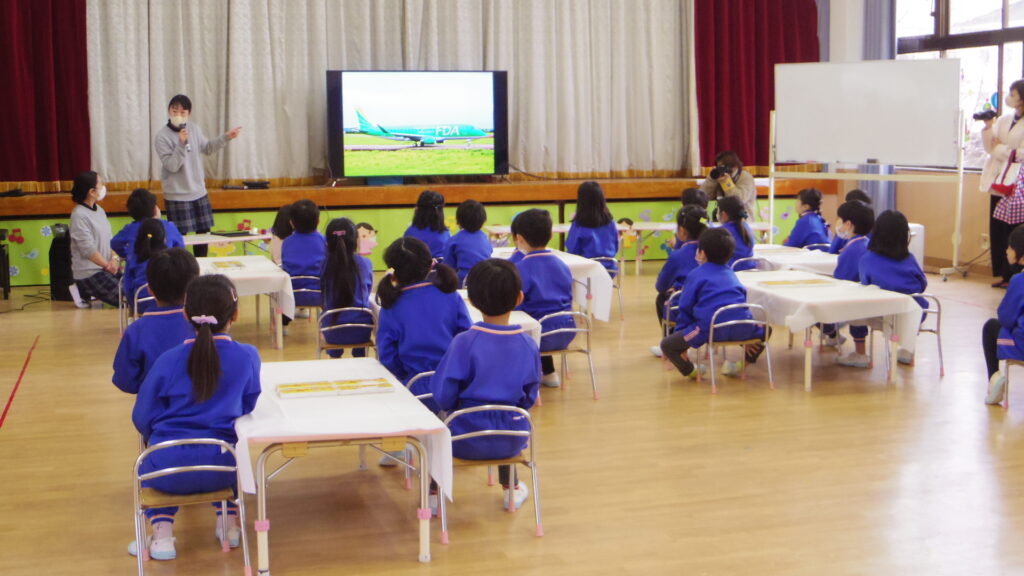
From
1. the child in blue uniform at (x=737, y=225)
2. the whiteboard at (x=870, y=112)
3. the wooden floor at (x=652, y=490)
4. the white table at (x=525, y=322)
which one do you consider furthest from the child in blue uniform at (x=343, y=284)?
the whiteboard at (x=870, y=112)

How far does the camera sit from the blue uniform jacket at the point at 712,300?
18.3ft

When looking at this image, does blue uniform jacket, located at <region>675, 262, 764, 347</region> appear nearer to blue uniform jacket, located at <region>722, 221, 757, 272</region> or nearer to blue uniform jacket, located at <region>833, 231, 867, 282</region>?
blue uniform jacket, located at <region>833, 231, 867, 282</region>

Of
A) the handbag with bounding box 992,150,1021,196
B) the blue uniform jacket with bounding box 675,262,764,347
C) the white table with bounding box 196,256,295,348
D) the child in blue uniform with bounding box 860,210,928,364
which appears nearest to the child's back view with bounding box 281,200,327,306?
the white table with bounding box 196,256,295,348

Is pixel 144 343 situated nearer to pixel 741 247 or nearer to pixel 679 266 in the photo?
pixel 679 266

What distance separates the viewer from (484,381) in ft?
11.8

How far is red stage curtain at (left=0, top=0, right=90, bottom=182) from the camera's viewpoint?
9031 mm

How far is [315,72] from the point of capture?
10008mm

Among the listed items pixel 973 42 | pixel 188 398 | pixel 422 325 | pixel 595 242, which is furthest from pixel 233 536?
pixel 973 42

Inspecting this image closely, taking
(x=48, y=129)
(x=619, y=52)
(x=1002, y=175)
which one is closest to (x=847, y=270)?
(x=1002, y=175)

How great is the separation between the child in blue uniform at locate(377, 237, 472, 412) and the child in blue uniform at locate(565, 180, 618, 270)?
3035 millimetres

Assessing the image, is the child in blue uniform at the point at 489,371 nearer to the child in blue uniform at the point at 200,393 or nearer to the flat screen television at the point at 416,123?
the child in blue uniform at the point at 200,393

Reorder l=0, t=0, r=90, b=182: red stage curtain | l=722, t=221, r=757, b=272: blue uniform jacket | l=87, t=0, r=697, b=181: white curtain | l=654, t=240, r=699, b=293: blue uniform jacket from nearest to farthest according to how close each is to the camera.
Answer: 1. l=654, t=240, r=699, b=293: blue uniform jacket
2. l=722, t=221, r=757, b=272: blue uniform jacket
3. l=0, t=0, r=90, b=182: red stage curtain
4. l=87, t=0, r=697, b=181: white curtain

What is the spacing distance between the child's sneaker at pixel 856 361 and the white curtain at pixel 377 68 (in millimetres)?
4866

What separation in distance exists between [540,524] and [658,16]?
8045 millimetres
